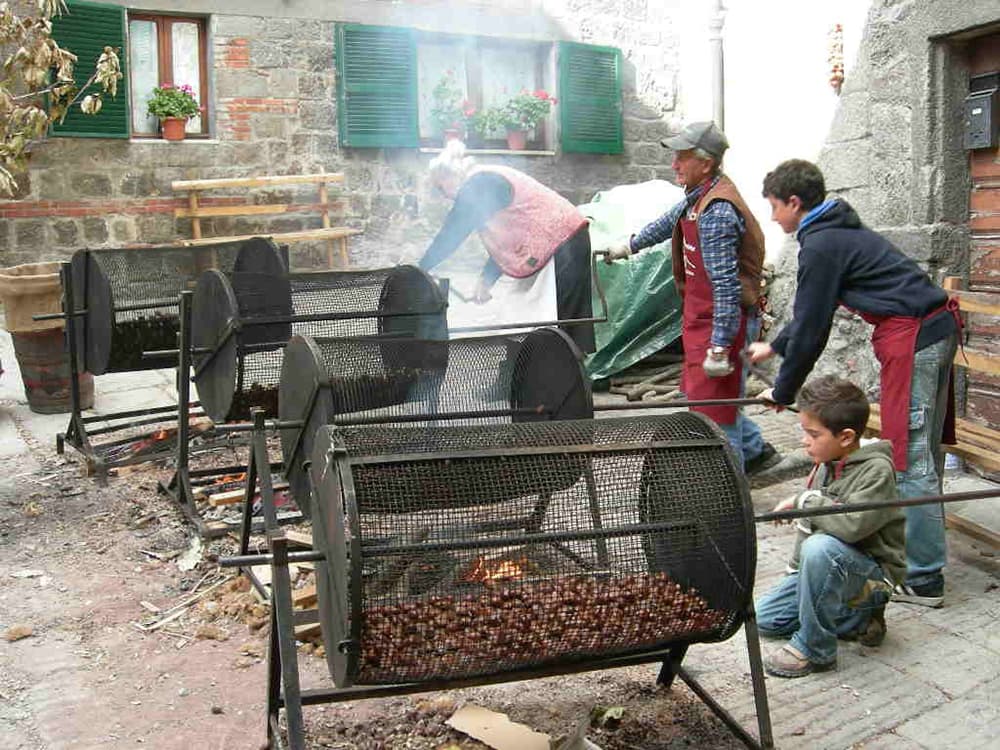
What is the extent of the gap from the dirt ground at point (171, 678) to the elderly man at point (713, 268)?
176 cm

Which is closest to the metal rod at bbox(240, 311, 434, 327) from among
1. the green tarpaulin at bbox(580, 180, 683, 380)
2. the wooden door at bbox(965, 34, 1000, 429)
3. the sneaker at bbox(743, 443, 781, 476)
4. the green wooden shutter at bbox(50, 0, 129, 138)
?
the sneaker at bbox(743, 443, 781, 476)

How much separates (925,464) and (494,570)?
2.26 meters

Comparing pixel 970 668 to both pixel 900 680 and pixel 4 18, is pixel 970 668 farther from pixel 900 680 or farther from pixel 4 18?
pixel 4 18

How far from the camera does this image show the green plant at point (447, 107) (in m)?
11.8

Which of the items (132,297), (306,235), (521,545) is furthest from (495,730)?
(306,235)

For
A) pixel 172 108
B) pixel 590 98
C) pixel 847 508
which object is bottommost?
pixel 847 508

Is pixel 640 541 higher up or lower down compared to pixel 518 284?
lower down

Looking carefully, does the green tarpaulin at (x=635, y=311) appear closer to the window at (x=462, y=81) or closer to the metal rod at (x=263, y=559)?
the window at (x=462, y=81)

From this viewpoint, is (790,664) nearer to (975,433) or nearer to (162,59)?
(975,433)

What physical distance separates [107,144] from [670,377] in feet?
18.1

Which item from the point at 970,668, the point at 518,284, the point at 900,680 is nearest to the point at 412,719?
the point at 900,680

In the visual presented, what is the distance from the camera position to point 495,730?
135 inches

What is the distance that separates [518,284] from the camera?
762 cm

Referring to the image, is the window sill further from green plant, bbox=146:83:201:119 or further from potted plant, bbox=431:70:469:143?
green plant, bbox=146:83:201:119
